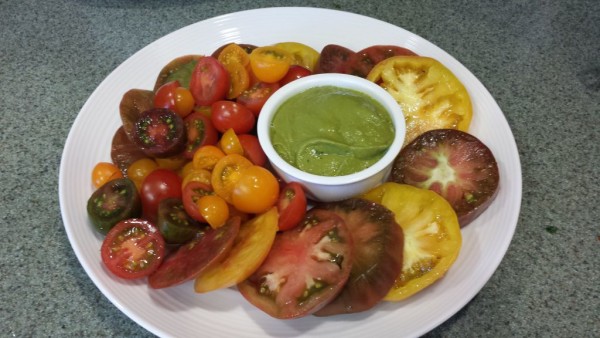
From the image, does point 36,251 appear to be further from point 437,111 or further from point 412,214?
point 437,111

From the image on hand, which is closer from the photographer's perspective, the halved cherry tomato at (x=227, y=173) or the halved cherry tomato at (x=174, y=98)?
the halved cherry tomato at (x=227, y=173)

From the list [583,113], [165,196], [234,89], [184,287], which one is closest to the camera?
[184,287]

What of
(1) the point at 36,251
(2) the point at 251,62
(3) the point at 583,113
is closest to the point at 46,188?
(1) the point at 36,251

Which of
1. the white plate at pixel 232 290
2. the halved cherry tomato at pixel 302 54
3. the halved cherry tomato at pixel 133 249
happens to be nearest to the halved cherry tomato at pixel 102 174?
the white plate at pixel 232 290

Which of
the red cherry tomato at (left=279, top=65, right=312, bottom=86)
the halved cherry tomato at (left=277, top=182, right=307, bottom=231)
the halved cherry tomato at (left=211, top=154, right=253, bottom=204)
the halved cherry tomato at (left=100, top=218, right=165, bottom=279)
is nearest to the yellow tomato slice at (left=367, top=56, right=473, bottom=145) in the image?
the red cherry tomato at (left=279, top=65, right=312, bottom=86)

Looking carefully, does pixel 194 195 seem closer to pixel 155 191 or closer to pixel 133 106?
pixel 155 191

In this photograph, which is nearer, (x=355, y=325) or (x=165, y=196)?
(x=355, y=325)

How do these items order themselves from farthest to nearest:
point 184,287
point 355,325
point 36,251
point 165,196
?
point 36,251, point 165,196, point 184,287, point 355,325

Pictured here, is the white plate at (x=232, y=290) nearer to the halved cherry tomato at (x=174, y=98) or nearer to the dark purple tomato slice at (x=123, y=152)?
the dark purple tomato slice at (x=123, y=152)
